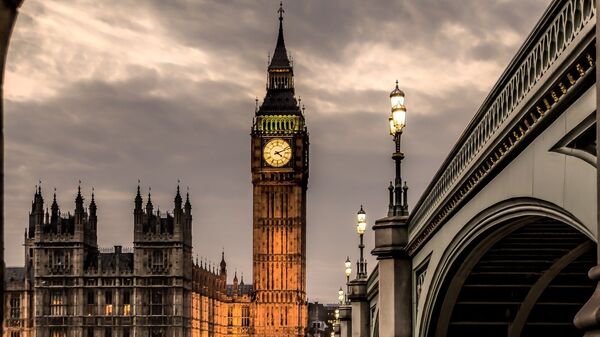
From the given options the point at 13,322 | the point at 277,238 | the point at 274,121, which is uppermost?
the point at 274,121

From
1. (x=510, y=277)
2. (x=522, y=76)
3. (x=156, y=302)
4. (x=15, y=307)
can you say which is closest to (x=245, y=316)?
(x=156, y=302)

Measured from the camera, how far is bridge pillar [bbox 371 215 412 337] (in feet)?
78.9

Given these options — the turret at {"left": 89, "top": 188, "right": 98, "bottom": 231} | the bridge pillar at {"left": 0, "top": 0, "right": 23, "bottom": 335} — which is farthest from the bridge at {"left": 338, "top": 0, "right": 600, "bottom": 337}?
the turret at {"left": 89, "top": 188, "right": 98, "bottom": 231}

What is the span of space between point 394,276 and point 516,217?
451 inches

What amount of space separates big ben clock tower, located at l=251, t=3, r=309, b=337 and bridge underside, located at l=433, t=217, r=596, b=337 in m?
122

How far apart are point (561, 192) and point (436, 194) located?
10.6 metres

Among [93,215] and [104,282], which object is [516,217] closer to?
[104,282]

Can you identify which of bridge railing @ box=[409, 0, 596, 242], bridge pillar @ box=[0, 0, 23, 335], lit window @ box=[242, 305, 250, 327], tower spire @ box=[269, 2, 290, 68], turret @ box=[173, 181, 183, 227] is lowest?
lit window @ box=[242, 305, 250, 327]

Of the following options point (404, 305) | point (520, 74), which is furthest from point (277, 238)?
point (520, 74)

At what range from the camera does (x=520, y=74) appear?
1166 cm

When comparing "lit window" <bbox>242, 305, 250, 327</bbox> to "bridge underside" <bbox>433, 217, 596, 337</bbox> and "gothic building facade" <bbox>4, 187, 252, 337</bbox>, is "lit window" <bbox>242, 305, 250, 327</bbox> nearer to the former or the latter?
"gothic building facade" <bbox>4, 187, 252, 337</bbox>

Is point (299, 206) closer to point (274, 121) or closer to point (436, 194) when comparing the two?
point (274, 121)

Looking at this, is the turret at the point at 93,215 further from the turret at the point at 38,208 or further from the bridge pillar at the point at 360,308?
the bridge pillar at the point at 360,308

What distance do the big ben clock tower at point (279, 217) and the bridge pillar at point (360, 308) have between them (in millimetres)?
104749
